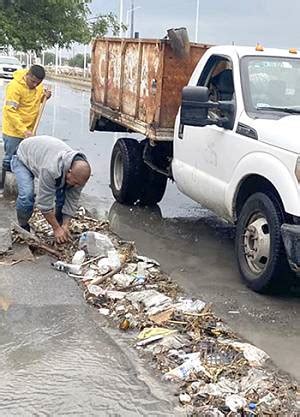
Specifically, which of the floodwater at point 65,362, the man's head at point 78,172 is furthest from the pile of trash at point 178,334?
the man's head at point 78,172

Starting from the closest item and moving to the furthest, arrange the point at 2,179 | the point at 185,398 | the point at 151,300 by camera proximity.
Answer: the point at 185,398 < the point at 151,300 < the point at 2,179

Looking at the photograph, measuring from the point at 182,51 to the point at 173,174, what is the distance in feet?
4.63

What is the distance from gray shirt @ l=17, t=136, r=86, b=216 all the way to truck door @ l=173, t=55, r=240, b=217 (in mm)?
1265

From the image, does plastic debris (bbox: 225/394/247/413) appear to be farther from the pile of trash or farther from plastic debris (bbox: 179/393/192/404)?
plastic debris (bbox: 179/393/192/404)

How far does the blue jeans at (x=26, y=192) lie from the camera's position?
672 cm

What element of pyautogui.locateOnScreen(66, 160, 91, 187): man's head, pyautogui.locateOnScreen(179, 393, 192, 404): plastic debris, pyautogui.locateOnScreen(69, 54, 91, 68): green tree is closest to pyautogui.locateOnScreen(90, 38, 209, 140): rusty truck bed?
pyautogui.locateOnScreen(66, 160, 91, 187): man's head

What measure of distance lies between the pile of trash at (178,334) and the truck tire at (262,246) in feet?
2.11

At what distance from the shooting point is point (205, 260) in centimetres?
690

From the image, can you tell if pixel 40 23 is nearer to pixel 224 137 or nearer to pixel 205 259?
pixel 224 137

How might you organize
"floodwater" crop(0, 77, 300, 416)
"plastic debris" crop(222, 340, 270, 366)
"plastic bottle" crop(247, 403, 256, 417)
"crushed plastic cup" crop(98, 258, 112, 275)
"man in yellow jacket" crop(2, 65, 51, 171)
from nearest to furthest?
"plastic bottle" crop(247, 403, 256, 417) < "floodwater" crop(0, 77, 300, 416) < "plastic debris" crop(222, 340, 270, 366) < "crushed plastic cup" crop(98, 258, 112, 275) < "man in yellow jacket" crop(2, 65, 51, 171)

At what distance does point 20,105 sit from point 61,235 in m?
2.83

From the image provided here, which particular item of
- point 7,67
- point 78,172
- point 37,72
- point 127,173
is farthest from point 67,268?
point 7,67

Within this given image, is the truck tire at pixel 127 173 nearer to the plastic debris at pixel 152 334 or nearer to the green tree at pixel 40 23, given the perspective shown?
the green tree at pixel 40 23

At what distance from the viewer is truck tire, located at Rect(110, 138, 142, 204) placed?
898 cm
